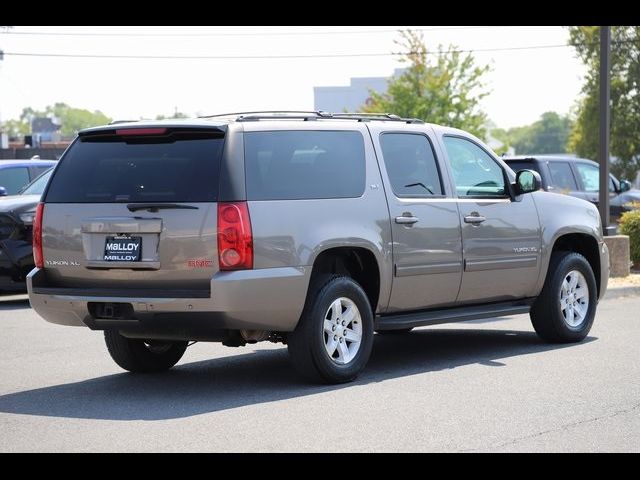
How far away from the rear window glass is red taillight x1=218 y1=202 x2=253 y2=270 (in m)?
0.16

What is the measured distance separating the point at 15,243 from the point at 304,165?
6.95m

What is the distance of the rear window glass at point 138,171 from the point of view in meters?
A: 8.60

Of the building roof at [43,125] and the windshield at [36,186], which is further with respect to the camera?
the building roof at [43,125]

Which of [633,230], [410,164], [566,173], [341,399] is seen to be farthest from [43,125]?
[341,399]

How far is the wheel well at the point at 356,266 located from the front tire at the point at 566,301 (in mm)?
2125

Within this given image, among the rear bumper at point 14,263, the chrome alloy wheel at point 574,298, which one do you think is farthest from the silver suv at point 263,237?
the rear bumper at point 14,263

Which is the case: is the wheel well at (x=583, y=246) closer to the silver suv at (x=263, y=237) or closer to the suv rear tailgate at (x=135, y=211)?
the silver suv at (x=263, y=237)

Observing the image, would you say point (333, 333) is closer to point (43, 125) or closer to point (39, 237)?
point (39, 237)

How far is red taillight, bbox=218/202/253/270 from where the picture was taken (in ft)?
27.7

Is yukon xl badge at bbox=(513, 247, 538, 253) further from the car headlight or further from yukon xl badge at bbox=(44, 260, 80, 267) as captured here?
the car headlight

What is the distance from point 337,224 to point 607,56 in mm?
10832

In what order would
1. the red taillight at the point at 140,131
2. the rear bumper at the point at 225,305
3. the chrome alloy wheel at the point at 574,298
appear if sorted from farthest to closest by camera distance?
1. the chrome alloy wheel at the point at 574,298
2. the red taillight at the point at 140,131
3. the rear bumper at the point at 225,305

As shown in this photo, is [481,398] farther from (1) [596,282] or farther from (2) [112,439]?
(1) [596,282]

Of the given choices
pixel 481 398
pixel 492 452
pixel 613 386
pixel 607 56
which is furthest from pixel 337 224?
pixel 607 56
